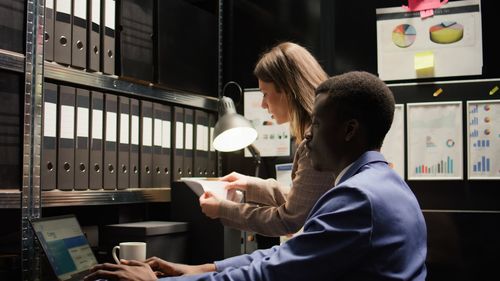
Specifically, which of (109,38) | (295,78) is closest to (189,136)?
(109,38)

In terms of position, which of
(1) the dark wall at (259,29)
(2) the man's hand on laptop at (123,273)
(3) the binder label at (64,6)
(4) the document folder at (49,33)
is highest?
(1) the dark wall at (259,29)

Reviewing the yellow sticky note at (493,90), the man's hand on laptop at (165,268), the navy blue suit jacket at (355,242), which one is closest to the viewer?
the navy blue suit jacket at (355,242)

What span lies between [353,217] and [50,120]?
1.09m

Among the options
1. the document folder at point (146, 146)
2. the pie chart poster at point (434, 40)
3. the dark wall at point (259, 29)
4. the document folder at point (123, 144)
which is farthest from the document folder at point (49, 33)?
the pie chart poster at point (434, 40)

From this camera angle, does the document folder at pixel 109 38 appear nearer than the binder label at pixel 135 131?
Yes

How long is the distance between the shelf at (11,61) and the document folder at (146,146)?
22.7 inches

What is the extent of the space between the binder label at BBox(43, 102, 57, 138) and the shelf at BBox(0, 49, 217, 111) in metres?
0.09

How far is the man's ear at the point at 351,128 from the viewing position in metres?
1.22

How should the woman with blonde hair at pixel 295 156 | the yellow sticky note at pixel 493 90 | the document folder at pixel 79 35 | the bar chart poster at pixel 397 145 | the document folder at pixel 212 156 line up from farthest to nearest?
the document folder at pixel 212 156 < the bar chart poster at pixel 397 145 < the yellow sticky note at pixel 493 90 < the document folder at pixel 79 35 < the woman with blonde hair at pixel 295 156

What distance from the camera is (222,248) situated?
6.81ft

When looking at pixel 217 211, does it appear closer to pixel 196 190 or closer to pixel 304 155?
pixel 196 190

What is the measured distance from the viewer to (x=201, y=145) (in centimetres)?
249

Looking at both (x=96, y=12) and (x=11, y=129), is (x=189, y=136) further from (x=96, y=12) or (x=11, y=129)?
(x=11, y=129)

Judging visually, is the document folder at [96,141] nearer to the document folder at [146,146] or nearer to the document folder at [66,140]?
the document folder at [66,140]
